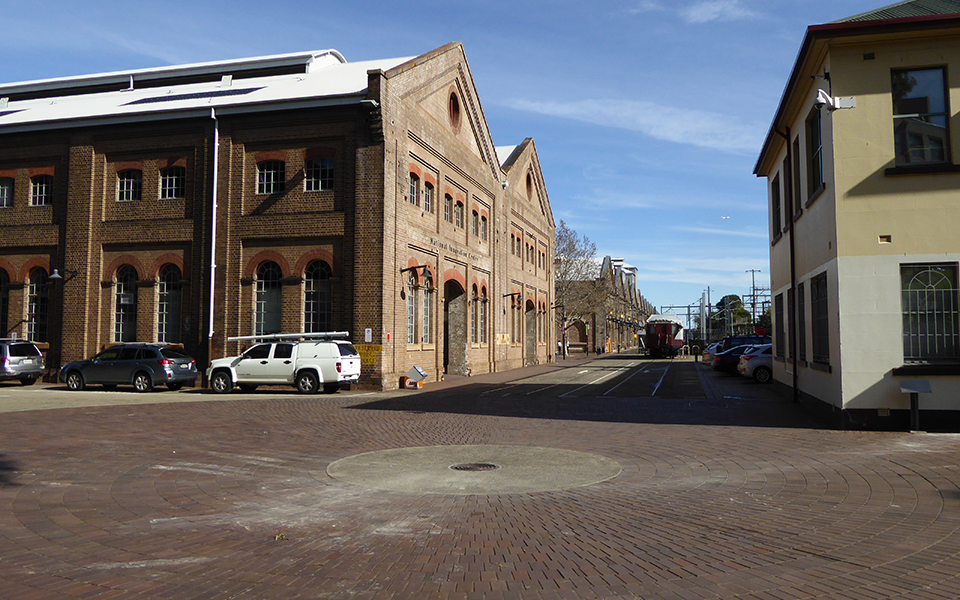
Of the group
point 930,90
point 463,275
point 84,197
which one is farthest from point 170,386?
point 930,90

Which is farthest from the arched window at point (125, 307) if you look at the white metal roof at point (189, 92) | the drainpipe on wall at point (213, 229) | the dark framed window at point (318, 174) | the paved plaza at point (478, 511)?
the paved plaza at point (478, 511)

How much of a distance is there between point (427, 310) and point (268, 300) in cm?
637

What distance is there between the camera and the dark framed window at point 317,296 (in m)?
24.9

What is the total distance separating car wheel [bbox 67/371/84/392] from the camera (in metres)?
24.5

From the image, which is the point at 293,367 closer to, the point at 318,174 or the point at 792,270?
the point at 318,174

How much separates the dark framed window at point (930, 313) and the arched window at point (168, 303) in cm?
2307

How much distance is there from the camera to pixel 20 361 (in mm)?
25484

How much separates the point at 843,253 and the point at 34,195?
28.9m

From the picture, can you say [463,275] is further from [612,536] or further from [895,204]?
[612,536]

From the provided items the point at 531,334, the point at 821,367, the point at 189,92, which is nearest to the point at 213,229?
the point at 189,92

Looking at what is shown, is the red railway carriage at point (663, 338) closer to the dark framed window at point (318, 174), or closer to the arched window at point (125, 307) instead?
the dark framed window at point (318, 174)

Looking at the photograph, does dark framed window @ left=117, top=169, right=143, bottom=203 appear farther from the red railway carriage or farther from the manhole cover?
the red railway carriage

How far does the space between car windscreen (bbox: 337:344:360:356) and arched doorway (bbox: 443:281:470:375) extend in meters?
10.2

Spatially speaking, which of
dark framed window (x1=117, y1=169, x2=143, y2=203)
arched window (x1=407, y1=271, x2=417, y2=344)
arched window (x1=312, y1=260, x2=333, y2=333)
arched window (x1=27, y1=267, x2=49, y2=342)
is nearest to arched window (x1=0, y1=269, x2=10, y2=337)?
arched window (x1=27, y1=267, x2=49, y2=342)
